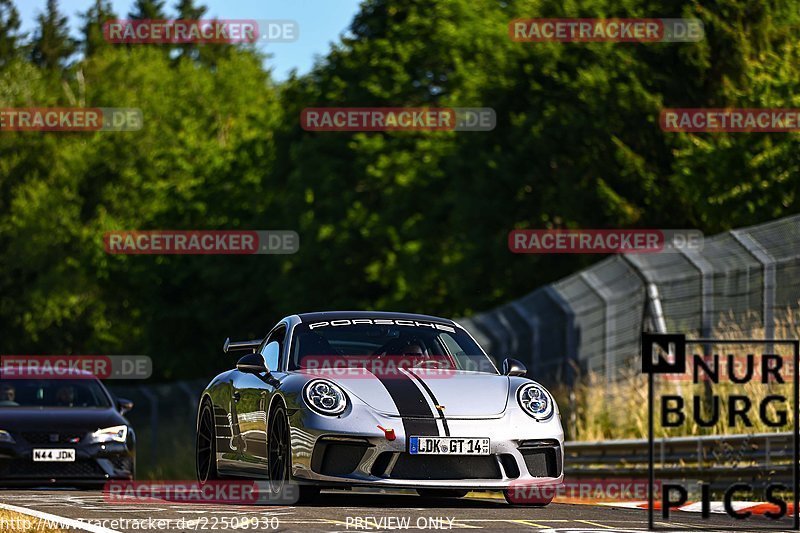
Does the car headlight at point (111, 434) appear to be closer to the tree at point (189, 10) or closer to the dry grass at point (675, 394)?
the dry grass at point (675, 394)

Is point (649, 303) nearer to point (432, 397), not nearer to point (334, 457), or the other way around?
point (432, 397)

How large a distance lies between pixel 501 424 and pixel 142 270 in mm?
54536

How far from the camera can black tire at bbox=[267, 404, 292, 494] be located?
12023 millimetres

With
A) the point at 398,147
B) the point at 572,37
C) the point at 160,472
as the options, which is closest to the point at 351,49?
the point at 398,147

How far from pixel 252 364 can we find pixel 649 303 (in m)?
7.39

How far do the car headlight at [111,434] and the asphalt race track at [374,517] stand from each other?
370 centimetres

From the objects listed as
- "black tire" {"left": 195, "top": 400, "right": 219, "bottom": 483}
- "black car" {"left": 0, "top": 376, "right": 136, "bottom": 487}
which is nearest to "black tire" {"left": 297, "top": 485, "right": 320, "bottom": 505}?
"black tire" {"left": 195, "top": 400, "right": 219, "bottom": 483}

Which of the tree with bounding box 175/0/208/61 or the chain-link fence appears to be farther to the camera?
the tree with bounding box 175/0/208/61

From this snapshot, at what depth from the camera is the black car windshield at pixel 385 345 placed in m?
12.9
